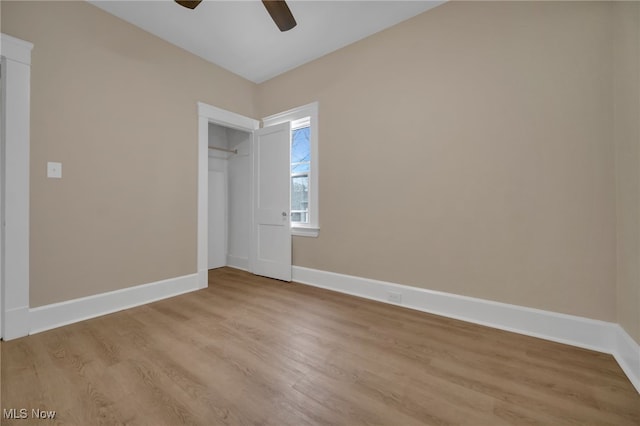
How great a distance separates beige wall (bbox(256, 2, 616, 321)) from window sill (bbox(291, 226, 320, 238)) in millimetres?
176

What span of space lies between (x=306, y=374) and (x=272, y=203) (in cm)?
246

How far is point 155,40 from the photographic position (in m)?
2.83

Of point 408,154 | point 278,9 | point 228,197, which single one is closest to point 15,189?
point 278,9

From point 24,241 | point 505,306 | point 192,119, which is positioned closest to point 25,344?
point 24,241

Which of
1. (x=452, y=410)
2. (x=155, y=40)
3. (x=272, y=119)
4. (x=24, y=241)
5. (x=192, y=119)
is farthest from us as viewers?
(x=272, y=119)

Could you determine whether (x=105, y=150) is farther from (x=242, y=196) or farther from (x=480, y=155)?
(x=480, y=155)

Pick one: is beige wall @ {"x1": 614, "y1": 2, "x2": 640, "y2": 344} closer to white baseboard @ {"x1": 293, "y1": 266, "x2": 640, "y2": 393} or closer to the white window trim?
white baseboard @ {"x1": 293, "y1": 266, "x2": 640, "y2": 393}

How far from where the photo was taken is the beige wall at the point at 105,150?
2113 mm

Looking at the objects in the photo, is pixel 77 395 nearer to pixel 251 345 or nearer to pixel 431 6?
pixel 251 345

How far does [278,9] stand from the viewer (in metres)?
1.93

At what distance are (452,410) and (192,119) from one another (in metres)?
3.65

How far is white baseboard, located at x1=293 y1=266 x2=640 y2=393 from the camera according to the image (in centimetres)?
163

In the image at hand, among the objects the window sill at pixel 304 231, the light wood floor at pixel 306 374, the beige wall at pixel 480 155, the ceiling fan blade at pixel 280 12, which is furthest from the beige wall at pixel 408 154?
the ceiling fan blade at pixel 280 12

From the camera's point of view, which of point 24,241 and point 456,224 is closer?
point 24,241
